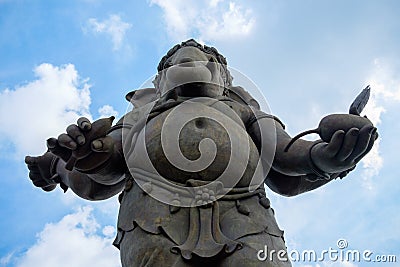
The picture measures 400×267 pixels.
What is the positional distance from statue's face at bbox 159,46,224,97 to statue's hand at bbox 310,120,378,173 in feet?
3.38

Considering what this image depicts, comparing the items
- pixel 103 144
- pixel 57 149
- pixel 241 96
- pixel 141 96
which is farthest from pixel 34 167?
pixel 241 96

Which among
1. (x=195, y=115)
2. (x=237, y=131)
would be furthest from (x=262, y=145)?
(x=195, y=115)

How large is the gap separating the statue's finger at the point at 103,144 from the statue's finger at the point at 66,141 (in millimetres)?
199

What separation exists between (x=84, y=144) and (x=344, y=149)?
62.3 inches

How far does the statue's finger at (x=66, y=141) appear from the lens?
3.41 meters

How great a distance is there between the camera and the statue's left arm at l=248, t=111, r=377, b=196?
3422 millimetres

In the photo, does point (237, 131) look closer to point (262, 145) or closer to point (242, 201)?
point (262, 145)

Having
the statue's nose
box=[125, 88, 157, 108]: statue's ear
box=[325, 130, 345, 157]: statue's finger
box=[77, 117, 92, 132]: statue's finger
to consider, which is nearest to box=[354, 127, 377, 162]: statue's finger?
box=[325, 130, 345, 157]: statue's finger

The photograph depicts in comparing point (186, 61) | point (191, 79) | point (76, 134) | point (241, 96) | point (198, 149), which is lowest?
point (76, 134)

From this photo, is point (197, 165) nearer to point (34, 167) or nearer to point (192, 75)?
point (192, 75)

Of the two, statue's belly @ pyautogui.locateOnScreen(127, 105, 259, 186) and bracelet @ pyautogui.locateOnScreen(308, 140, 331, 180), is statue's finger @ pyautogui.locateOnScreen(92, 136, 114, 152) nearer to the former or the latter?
statue's belly @ pyautogui.locateOnScreen(127, 105, 259, 186)

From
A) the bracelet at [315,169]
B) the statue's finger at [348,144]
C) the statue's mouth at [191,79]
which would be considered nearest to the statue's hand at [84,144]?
the statue's mouth at [191,79]

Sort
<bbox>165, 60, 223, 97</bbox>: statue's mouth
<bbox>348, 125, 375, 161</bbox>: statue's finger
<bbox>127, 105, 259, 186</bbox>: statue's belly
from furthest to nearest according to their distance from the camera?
<bbox>165, 60, 223, 97</bbox>: statue's mouth → <bbox>127, 105, 259, 186</bbox>: statue's belly → <bbox>348, 125, 375, 161</bbox>: statue's finger

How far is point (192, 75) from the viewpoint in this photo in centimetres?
424
